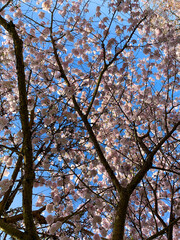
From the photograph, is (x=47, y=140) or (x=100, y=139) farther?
(x=100, y=139)

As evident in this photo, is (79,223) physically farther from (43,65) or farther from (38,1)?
(38,1)

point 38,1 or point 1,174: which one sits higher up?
point 38,1

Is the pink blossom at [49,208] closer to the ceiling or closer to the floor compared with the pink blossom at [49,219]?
closer to the ceiling

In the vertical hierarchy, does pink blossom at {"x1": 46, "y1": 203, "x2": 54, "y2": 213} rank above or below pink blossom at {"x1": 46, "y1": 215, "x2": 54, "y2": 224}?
above

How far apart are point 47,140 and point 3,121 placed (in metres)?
0.83

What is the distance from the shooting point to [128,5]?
5316 mm

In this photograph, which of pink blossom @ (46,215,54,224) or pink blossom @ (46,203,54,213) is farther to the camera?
pink blossom @ (46,203,54,213)

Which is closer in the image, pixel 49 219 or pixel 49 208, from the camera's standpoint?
pixel 49 219

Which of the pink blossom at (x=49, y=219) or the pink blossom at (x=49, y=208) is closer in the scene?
the pink blossom at (x=49, y=219)

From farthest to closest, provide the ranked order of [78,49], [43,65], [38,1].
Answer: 1. [78,49]
2. [38,1]
3. [43,65]

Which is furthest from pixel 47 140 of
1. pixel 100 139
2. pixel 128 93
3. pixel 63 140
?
pixel 128 93

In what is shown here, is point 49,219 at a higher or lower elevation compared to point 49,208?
lower

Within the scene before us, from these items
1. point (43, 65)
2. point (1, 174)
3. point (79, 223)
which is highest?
point (43, 65)

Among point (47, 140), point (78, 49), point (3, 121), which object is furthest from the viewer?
point (78, 49)
